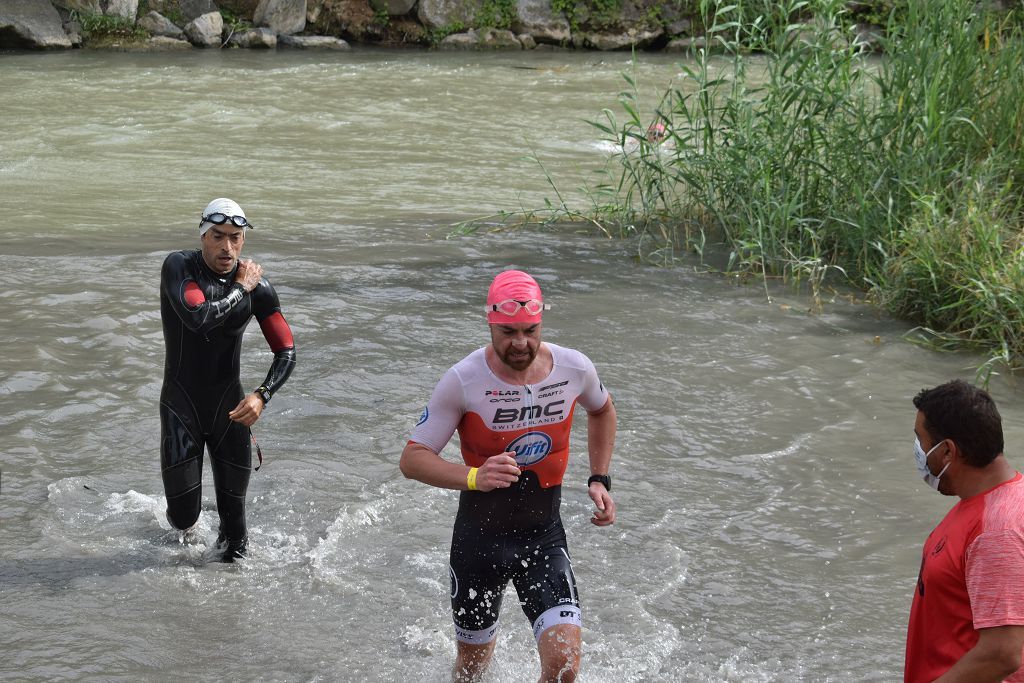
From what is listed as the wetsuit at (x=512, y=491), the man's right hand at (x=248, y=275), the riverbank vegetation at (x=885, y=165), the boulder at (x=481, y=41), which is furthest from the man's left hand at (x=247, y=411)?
the boulder at (x=481, y=41)

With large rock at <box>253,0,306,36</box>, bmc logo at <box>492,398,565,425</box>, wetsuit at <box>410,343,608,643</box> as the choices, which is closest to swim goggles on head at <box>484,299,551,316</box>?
wetsuit at <box>410,343,608,643</box>

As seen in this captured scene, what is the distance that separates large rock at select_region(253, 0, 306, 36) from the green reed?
17.7 meters

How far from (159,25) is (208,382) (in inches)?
865

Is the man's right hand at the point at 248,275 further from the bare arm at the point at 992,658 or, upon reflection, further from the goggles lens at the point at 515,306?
the bare arm at the point at 992,658

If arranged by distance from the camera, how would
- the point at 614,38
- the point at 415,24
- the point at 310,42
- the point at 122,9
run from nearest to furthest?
the point at 122,9 < the point at 310,42 < the point at 415,24 < the point at 614,38

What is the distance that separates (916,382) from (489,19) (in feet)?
68.4

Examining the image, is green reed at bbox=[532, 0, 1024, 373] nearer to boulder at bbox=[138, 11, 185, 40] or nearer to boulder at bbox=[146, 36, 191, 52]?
boulder at bbox=[146, 36, 191, 52]

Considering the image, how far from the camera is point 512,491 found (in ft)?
15.1

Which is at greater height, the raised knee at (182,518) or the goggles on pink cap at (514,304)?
the goggles on pink cap at (514,304)

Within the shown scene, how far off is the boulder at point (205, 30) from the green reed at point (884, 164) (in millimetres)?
17411

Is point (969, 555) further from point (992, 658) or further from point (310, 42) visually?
point (310, 42)

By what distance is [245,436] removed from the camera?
6055 millimetres

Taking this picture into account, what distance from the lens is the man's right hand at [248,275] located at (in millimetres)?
5766

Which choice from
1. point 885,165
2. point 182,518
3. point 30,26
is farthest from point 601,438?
point 30,26
